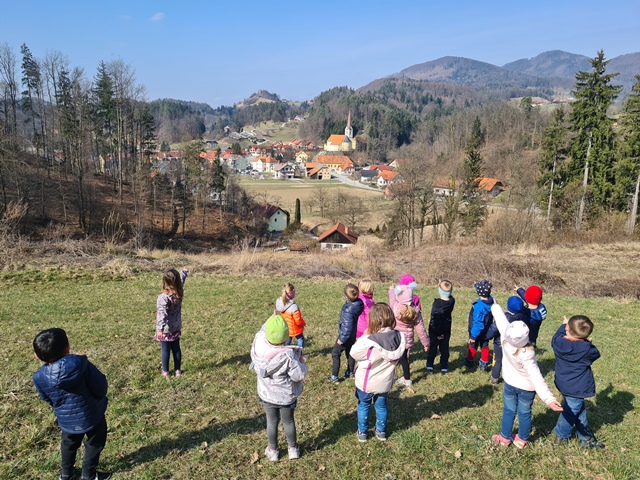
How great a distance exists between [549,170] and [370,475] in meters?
35.3

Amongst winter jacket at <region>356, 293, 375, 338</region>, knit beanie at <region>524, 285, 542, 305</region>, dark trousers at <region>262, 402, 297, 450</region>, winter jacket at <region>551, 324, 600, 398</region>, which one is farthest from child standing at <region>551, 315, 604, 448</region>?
dark trousers at <region>262, 402, 297, 450</region>

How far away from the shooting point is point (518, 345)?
4.37 m

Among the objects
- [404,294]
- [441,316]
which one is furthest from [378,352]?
[441,316]

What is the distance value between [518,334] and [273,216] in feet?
197

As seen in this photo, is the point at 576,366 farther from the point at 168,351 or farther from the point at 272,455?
the point at 168,351

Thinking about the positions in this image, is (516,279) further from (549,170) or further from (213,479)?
(549,170)

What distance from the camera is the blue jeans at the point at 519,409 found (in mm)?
4523

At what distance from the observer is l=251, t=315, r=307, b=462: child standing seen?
415cm

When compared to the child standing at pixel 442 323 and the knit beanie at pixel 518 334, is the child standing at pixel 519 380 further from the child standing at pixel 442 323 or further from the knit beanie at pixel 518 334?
the child standing at pixel 442 323

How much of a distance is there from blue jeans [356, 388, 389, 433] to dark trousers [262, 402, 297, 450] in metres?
0.89

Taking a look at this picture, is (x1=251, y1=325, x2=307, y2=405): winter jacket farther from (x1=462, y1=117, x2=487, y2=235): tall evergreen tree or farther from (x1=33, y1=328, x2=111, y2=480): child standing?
(x1=462, y1=117, x2=487, y2=235): tall evergreen tree

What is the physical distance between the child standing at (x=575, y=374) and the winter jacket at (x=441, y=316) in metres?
1.96

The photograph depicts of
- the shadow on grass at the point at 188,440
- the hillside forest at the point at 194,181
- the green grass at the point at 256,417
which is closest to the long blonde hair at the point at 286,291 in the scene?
the green grass at the point at 256,417

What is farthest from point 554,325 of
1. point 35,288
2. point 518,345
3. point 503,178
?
point 503,178
